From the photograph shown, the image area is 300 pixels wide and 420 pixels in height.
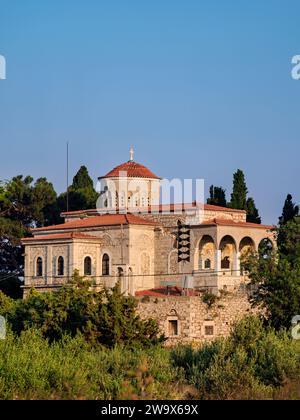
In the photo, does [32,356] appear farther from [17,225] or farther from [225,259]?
[17,225]

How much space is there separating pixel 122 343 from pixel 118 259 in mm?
15996

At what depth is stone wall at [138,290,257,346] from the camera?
5434 centimetres

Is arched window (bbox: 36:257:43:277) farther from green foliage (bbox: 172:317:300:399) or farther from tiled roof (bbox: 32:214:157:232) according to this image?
green foliage (bbox: 172:317:300:399)

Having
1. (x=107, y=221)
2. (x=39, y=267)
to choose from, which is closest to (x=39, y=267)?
(x=39, y=267)

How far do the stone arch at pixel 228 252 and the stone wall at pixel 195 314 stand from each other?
5.84m

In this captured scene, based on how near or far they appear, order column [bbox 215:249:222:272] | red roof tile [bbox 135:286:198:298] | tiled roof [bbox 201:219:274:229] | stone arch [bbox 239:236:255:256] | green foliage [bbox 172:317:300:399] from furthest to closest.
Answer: stone arch [bbox 239:236:255:256] → tiled roof [bbox 201:219:274:229] → column [bbox 215:249:222:272] → red roof tile [bbox 135:286:198:298] → green foliage [bbox 172:317:300:399]

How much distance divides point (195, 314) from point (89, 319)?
30.4 feet

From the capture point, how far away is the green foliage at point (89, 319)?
45312 mm

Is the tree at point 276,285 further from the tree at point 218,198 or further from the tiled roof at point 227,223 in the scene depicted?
the tree at point 218,198

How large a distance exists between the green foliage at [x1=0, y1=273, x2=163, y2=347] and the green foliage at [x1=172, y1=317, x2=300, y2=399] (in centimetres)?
563

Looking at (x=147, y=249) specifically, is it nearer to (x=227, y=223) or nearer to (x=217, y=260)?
(x=217, y=260)

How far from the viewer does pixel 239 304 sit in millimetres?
55000

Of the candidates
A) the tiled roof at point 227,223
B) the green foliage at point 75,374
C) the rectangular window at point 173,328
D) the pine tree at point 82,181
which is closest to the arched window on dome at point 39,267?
the tiled roof at point 227,223

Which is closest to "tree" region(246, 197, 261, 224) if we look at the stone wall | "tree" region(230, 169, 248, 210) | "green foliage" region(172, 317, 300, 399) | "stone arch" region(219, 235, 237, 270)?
"tree" region(230, 169, 248, 210)
